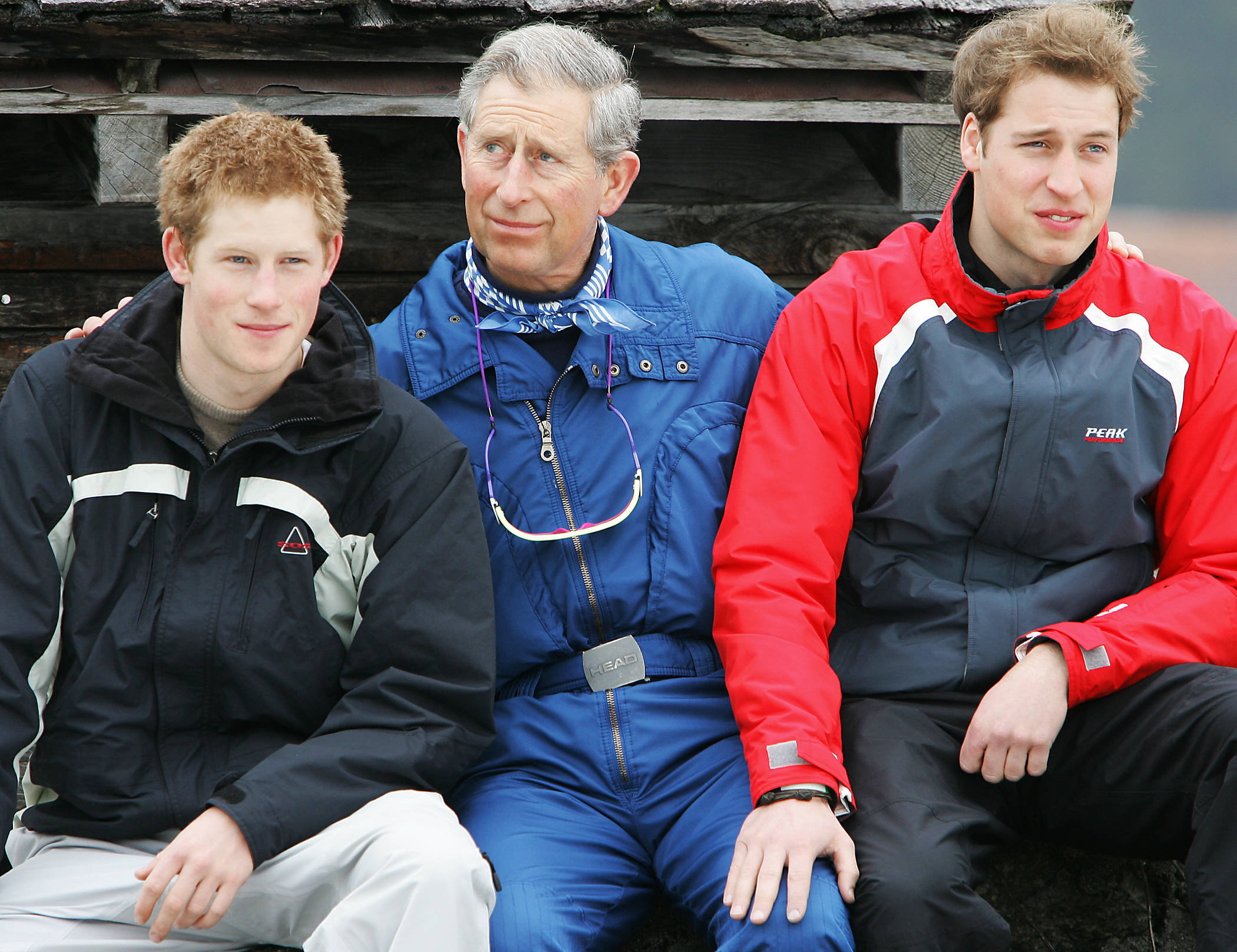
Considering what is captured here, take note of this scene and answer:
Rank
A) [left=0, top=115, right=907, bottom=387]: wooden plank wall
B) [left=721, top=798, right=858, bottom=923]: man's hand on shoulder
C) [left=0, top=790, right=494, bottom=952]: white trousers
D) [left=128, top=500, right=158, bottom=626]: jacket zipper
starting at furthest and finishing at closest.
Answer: [left=0, top=115, right=907, bottom=387]: wooden plank wall < [left=128, top=500, right=158, bottom=626]: jacket zipper < [left=721, top=798, right=858, bottom=923]: man's hand on shoulder < [left=0, top=790, right=494, bottom=952]: white trousers

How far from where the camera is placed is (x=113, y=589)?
7.23 ft

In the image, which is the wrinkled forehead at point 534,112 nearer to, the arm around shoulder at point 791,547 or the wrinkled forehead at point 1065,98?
the arm around shoulder at point 791,547

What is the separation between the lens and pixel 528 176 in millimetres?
2611

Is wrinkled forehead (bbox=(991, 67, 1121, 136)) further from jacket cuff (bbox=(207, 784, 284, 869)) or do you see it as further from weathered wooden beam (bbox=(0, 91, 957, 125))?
jacket cuff (bbox=(207, 784, 284, 869))

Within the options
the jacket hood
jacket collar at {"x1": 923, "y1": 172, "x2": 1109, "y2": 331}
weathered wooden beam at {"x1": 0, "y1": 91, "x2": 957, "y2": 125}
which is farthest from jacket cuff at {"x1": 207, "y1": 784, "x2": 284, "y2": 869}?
weathered wooden beam at {"x1": 0, "y1": 91, "x2": 957, "y2": 125}

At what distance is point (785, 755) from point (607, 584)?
54 centimetres

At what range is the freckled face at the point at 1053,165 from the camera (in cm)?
249

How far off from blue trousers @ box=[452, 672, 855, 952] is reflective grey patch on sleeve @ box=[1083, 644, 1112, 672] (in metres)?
0.65

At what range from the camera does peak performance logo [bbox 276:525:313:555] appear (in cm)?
226

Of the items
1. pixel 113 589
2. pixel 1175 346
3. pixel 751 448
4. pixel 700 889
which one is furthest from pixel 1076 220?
pixel 113 589

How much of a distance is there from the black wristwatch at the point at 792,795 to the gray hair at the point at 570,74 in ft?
4.64

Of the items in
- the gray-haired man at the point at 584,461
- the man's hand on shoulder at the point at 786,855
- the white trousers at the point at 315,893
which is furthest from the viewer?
the gray-haired man at the point at 584,461

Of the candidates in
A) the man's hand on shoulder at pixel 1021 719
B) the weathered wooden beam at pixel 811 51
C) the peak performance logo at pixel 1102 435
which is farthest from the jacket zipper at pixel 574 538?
the weathered wooden beam at pixel 811 51

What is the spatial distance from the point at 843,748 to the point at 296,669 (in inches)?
43.5
